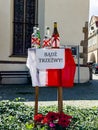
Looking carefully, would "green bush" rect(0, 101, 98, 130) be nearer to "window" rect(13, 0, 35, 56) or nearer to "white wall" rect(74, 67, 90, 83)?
"window" rect(13, 0, 35, 56)

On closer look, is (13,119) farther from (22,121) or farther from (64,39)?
(64,39)

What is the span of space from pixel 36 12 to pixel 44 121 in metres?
12.7

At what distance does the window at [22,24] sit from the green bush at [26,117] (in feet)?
31.8

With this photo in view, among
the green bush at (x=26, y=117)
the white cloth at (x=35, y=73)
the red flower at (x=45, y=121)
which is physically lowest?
the green bush at (x=26, y=117)

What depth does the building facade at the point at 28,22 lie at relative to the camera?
54.0 feet

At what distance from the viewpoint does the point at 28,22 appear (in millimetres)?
17219

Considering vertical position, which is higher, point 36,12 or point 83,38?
point 36,12

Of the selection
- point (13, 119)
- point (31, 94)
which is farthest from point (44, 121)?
point (31, 94)

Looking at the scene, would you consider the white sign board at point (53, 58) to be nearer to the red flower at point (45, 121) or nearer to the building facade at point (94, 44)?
the red flower at point (45, 121)

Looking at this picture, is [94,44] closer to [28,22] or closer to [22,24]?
[28,22]

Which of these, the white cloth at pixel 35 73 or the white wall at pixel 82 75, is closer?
the white cloth at pixel 35 73

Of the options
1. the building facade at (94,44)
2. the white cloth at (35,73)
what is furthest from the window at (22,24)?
the building facade at (94,44)

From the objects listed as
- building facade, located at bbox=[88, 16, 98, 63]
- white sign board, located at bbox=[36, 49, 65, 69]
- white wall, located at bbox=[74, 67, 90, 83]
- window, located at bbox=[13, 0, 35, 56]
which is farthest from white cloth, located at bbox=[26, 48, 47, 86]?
building facade, located at bbox=[88, 16, 98, 63]

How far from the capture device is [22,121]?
6098 millimetres
